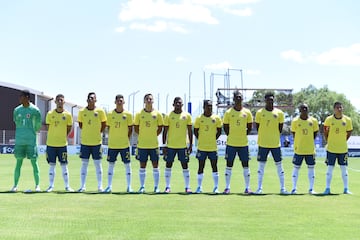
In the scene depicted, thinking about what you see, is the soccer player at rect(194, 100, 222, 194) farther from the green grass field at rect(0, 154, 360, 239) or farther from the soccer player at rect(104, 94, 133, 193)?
the soccer player at rect(104, 94, 133, 193)

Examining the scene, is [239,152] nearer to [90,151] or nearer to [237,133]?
[237,133]

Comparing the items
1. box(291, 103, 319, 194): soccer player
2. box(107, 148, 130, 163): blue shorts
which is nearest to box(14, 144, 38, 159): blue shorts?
box(107, 148, 130, 163): blue shorts

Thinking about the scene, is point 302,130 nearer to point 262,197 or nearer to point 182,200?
point 262,197

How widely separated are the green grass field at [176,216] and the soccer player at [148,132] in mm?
796

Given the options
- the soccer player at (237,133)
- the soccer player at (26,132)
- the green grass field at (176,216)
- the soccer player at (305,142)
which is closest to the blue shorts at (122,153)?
the green grass field at (176,216)

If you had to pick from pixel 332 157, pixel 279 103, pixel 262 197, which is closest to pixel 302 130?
pixel 332 157

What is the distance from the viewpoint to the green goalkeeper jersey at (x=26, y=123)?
1125 cm

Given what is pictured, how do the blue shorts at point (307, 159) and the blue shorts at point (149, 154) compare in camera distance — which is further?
the blue shorts at point (307, 159)

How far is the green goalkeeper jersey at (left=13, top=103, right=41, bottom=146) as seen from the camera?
11250 millimetres

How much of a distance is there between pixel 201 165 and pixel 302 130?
7.62 feet

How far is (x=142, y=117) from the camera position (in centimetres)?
1121

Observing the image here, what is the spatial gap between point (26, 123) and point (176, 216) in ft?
15.6

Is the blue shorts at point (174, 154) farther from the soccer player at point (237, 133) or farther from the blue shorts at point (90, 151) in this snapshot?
the blue shorts at point (90, 151)

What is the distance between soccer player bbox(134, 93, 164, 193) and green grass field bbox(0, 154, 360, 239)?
80 centimetres
